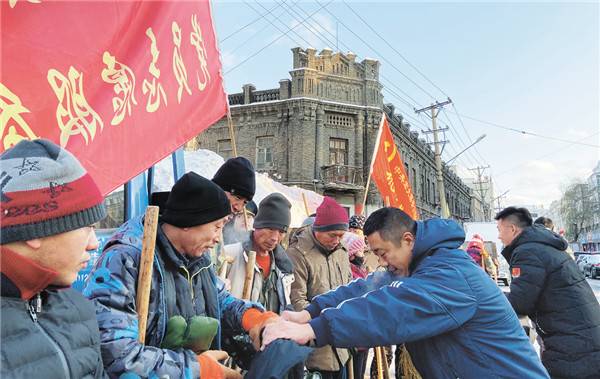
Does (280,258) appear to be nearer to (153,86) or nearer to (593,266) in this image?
(153,86)

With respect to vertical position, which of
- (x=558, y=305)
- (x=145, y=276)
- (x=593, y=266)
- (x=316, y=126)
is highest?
(x=316, y=126)

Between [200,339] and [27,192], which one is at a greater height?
[27,192]

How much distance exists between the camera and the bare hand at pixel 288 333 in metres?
1.59

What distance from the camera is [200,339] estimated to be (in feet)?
4.76

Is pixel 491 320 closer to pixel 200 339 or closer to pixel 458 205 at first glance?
pixel 200 339

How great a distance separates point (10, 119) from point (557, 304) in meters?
3.34

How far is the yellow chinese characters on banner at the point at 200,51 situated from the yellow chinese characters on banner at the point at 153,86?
39 centimetres

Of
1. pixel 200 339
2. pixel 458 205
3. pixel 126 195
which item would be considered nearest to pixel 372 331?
pixel 200 339

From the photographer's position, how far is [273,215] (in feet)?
9.29

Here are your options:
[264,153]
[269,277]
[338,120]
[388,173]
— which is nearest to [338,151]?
[338,120]

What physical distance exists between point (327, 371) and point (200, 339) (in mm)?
1853

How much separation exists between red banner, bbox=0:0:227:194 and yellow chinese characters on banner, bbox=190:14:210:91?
1 cm

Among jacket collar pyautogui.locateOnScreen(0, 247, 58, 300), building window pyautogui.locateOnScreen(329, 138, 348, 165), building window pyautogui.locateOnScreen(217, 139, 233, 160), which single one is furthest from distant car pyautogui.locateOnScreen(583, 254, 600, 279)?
jacket collar pyautogui.locateOnScreen(0, 247, 58, 300)

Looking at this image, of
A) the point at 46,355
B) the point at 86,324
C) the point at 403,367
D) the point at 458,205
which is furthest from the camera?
the point at 458,205
